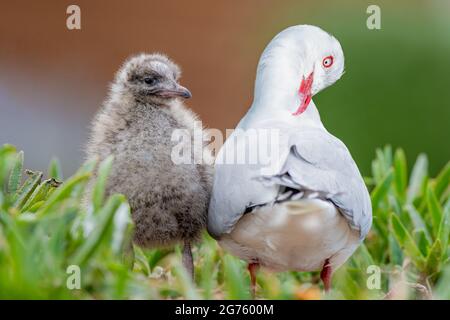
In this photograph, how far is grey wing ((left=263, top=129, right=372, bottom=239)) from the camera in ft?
8.59

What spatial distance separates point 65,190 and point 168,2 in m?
4.33

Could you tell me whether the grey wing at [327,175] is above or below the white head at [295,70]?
below

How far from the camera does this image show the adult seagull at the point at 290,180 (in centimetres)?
262

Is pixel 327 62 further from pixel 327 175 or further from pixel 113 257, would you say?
pixel 113 257

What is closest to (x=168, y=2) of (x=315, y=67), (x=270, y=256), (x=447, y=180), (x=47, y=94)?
(x=47, y=94)

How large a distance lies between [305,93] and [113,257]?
3.87 feet

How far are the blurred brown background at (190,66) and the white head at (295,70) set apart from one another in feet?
9.37

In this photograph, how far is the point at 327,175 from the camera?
2.70 meters

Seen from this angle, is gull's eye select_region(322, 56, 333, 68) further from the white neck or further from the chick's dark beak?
the chick's dark beak

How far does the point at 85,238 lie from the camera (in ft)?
7.89

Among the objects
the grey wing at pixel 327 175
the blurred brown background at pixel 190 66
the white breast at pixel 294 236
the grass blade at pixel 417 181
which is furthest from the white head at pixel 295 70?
the blurred brown background at pixel 190 66

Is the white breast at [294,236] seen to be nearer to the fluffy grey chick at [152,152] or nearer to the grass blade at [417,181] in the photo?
the fluffy grey chick at [152,152]

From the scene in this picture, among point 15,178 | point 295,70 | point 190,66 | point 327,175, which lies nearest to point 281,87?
point 295,70

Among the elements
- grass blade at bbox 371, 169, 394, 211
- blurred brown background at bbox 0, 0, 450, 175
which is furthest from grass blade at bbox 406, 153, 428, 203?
blurred brown background at bbox 0, 0, 450, 175
